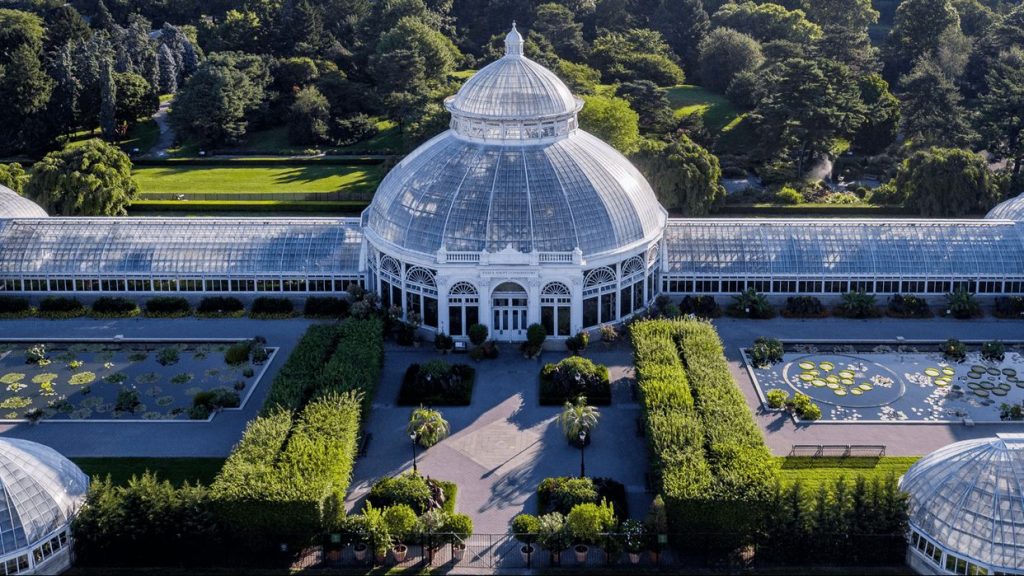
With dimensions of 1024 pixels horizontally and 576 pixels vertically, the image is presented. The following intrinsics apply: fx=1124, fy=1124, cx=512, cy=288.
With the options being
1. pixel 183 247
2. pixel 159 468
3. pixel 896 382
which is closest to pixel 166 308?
pixel 183 247

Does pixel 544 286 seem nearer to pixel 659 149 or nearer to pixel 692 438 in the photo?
pixel 692 438

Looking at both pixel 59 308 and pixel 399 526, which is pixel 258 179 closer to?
pixel 59 308

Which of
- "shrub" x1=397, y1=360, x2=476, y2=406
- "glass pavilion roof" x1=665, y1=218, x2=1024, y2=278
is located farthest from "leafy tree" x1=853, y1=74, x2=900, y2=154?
"shrub" x1=397, y1=360, x2=476, y2=406

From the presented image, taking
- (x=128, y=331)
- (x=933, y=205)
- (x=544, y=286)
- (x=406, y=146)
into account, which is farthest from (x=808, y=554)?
(x=406, y=146)

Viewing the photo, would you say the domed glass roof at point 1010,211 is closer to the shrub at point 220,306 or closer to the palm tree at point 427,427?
the palm tree at point 427,427

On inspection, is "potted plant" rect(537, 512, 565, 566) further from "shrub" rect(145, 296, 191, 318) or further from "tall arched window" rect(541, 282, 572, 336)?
"shrub" rect(145, 296, 191, 318)
